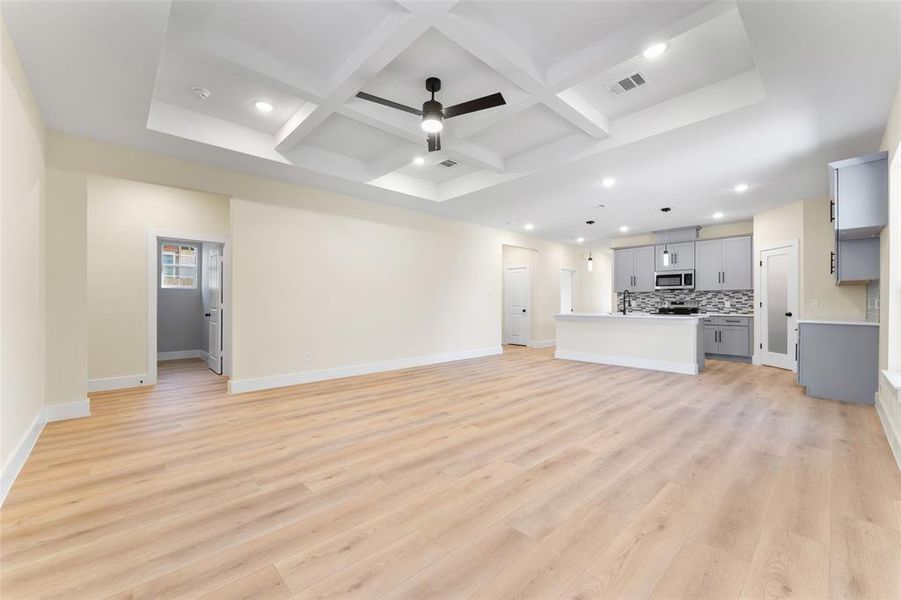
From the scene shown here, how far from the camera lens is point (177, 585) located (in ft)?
4.87

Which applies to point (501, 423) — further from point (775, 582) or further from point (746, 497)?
point (775, 582)

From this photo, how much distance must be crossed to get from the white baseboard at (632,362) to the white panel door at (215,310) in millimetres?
6175

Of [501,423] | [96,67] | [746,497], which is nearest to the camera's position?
[746,497]

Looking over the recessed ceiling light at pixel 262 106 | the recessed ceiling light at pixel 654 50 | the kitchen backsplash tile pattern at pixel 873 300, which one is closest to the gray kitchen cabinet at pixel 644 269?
the kitchen backsplash tile pattern at pixel 873 300

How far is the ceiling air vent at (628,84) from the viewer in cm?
315

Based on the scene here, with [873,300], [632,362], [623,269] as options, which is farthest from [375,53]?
[623,269]

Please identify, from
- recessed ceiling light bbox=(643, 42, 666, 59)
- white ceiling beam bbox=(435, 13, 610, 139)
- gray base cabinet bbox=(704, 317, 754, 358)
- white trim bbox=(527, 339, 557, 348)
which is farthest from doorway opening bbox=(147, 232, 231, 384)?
gray base cabinet bbox=(704, 317, 754, 358)

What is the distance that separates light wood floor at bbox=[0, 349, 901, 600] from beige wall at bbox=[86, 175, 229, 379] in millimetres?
1630

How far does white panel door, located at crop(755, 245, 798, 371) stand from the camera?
239 inches

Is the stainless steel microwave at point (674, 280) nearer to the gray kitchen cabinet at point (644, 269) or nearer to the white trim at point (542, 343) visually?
the gray kitchen cabinet at point (644, 269)

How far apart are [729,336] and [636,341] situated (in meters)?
2.39

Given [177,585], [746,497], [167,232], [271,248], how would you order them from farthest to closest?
1. [167,232]
2. [271,248]
3. [746,497]
4. [177,585]

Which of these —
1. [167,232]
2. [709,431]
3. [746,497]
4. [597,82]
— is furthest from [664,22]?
[167,232]

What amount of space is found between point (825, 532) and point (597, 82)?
3447 millimetres
